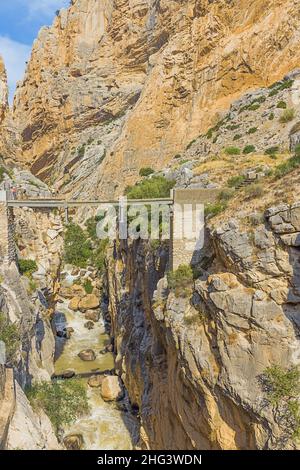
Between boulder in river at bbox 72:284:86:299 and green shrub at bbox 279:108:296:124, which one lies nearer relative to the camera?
green shrub at bbox 279:108:296:124

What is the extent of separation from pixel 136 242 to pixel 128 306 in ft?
13.6

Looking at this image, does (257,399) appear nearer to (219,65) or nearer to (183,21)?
(219,65)

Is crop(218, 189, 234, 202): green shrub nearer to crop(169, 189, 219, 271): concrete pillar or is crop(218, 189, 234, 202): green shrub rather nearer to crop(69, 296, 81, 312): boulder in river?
crop(169, 189, 219, 271): concrete pillar

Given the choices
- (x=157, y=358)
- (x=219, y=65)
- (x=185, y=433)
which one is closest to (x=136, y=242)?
(x=157, y=358)

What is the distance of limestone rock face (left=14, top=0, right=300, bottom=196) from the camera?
35.3 meters

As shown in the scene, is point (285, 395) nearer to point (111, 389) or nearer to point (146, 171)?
point (111, 389)

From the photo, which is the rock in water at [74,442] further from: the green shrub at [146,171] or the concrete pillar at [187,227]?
the green shrub at [146,171]

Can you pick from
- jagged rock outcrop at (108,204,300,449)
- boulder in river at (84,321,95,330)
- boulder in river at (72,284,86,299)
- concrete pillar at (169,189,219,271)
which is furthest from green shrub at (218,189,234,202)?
boulder in river at (72,284,86,299)

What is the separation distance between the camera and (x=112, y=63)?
5350 cm

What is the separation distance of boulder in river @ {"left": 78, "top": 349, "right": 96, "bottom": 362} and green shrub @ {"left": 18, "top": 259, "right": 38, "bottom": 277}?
7349 mm

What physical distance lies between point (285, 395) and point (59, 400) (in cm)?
1045

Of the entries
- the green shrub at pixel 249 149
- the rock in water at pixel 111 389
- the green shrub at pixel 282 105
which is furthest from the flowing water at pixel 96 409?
the green shrub at pixel 282 105

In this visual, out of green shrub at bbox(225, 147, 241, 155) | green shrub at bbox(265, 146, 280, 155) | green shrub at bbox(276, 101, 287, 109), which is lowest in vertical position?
green shrub at bbox(265, 146, 280, 155)

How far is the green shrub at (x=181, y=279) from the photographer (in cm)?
1224
